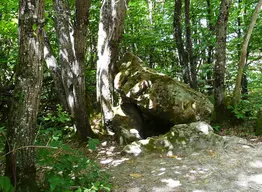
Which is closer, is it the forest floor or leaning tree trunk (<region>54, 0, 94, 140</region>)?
the forest floor

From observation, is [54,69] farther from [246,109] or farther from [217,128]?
[246,109]

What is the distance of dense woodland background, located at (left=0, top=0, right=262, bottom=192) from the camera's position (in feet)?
8.45

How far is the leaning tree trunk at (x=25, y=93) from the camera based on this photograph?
2.52 metres

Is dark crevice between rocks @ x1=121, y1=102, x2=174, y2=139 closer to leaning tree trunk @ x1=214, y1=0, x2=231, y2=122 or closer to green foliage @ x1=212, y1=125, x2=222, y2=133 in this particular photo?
green foliage @ x1=212, y1=125, x2=222, y2=133

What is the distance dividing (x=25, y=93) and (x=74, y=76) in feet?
9.73

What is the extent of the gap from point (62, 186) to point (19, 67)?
1.42m

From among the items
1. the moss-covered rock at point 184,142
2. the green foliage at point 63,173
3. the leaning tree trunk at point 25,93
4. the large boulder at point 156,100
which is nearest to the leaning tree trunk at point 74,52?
the large boulder at point 156,100

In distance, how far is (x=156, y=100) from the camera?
578cm

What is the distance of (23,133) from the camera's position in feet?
8.45

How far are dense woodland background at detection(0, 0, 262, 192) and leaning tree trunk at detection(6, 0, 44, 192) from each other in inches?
0.4

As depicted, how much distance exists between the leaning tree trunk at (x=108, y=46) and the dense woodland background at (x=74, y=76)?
0.03 m

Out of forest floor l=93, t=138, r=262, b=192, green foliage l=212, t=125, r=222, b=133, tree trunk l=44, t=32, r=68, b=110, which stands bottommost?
forest floor l=93, t=138, r=262, b=192

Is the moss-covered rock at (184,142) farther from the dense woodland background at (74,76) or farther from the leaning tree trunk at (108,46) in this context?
the leaning tree trunk at (108,46)

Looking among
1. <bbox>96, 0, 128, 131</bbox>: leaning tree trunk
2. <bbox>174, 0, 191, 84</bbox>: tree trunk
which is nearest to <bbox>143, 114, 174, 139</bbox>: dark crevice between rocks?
<bbox>96, 0, 128, 131</bbox>: leaning tree trunk
